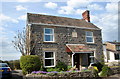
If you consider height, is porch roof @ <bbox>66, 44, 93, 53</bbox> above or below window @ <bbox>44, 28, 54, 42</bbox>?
below

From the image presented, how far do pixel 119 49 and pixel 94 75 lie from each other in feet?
90.8

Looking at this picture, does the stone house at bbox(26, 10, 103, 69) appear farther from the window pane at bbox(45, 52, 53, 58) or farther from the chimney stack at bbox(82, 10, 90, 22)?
the chimney stack at bbox(82, 10, 90, 22)

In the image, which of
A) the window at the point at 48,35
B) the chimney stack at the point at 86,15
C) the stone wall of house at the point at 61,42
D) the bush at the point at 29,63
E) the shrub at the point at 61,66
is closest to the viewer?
the bush at the point at 29,63

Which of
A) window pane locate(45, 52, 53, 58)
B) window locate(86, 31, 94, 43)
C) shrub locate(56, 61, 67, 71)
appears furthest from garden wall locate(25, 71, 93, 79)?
window locate(86, 31, 94, 43)

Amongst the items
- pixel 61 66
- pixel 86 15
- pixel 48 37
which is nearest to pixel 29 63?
pixel 61 66

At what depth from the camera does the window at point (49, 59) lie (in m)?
13.9

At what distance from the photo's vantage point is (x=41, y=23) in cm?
1417

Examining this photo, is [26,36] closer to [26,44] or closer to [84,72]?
[26,44]

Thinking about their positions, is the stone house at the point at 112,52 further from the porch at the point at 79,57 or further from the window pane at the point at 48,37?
the window pane at the point at 48,37

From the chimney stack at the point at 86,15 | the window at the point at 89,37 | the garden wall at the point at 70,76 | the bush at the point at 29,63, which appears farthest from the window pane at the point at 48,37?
the chimney stack at the point at 86,15

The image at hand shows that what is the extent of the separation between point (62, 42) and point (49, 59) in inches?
106

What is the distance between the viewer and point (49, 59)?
1404 cm

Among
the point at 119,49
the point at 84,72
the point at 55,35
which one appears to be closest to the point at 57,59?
the point at 55,35

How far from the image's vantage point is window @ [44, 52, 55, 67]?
13859mm
